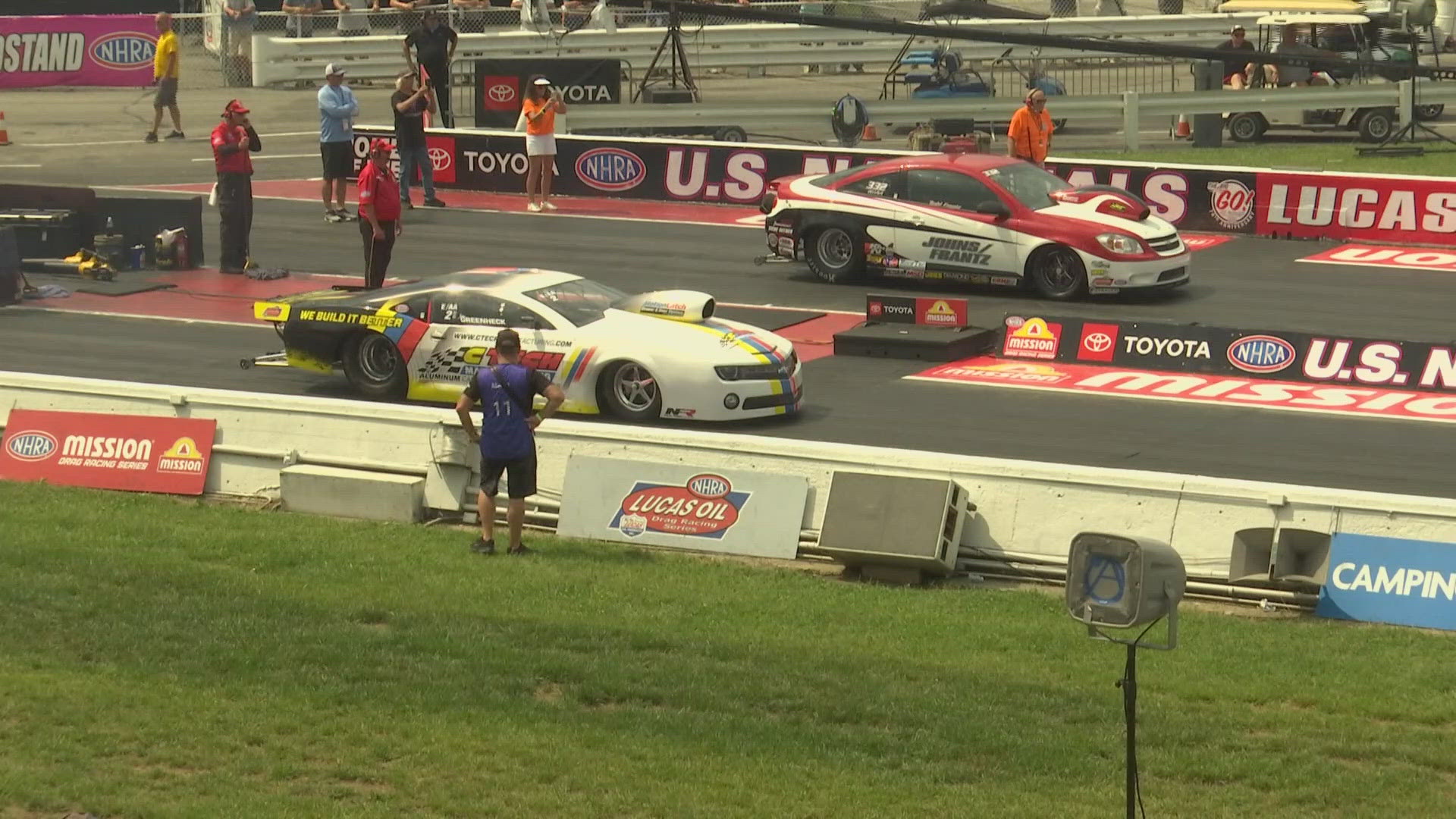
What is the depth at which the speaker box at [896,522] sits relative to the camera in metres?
12.8

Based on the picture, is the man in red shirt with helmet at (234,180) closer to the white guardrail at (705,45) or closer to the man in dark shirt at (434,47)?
the man in dark shirt at (434,47)

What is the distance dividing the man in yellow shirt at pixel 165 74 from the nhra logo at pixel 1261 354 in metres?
21.3

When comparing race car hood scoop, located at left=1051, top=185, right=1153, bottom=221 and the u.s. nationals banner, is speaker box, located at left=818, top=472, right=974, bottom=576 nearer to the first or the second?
the u.s. nationals banner

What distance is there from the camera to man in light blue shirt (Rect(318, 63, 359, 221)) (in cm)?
2606

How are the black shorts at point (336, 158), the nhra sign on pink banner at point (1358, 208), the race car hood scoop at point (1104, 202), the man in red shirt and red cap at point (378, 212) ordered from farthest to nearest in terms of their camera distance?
the black shorts at point (336, 158) → the nhra sign on pink banner at point (1358, 208) → the race car hood scoop at point (1104, 202) → the man in red shirt and red cap at point (378, 212)

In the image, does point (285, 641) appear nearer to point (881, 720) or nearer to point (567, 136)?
point (881, 720)

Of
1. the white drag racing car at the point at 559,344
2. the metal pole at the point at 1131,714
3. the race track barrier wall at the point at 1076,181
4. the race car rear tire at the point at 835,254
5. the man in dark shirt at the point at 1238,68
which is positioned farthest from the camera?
the man in dark shirt at the point at 1238,68

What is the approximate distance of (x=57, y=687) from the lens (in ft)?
32.1

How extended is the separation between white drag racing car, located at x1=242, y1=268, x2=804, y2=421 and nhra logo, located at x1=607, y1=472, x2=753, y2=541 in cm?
243

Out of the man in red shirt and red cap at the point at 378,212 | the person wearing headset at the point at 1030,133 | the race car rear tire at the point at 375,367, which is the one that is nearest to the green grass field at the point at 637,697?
the race car rear tire at the point at 375,367

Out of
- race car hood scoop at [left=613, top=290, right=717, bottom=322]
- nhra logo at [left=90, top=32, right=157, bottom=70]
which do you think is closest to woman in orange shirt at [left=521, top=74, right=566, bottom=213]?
race car hood scoop at [left=613, top=290, right=717, bottom=322]

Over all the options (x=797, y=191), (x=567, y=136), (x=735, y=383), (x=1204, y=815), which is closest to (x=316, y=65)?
(x=567, y=136)

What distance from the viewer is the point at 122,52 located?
130 feet

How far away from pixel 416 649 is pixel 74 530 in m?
3.95
